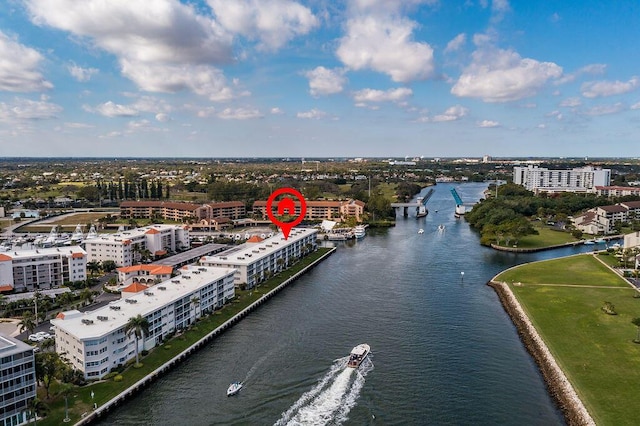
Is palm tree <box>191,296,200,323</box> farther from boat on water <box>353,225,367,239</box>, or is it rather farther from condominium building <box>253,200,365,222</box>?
condominium building <box>253,200,365,222</box>

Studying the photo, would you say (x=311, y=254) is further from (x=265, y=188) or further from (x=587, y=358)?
(x=265, y=188)

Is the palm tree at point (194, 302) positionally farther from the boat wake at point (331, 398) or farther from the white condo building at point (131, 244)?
the white condo building at point (131, 244)

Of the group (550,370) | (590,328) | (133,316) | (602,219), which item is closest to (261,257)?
(133,316)

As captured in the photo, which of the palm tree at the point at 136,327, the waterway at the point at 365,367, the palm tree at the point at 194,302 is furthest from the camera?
the palm tree at the point at 194,302

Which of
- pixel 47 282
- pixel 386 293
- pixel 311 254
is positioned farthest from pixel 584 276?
pixel 47 282

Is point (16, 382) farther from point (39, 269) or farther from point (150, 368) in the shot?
point (39, 269)

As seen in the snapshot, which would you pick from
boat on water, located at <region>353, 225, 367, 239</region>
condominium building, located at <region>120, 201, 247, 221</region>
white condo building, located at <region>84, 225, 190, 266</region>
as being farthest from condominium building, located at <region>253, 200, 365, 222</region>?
white condo building, located at <region>84, 225, 190, 266</region>

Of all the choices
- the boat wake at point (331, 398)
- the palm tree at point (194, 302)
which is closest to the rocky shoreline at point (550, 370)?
the boat wake at point (331, 398)
